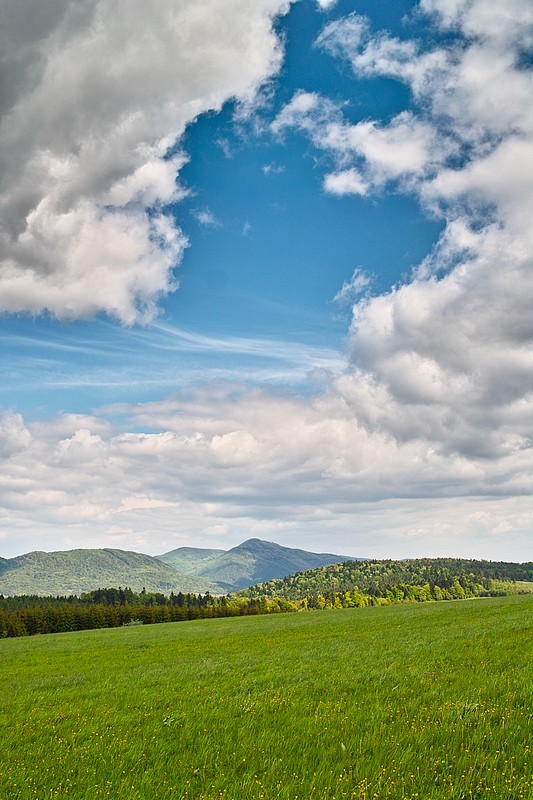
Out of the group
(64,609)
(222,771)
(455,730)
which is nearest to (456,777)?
(455,730)

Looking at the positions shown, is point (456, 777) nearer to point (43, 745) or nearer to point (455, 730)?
point (455, 730)

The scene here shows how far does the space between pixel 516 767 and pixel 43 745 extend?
31.4ft

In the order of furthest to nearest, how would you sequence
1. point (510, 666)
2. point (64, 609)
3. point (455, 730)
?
1. point (64, 609)
2. point (510, 666)
3. point (455, 730)

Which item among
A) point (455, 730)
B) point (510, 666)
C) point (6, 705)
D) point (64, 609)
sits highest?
point (455, 730)

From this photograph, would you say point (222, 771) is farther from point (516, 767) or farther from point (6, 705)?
point (6, 705)

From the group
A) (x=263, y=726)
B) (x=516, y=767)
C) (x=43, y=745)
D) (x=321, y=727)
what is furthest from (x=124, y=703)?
(x=516, y=767)

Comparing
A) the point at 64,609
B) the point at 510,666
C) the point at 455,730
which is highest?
the point at 455,730

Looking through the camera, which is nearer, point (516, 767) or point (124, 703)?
point (516, 767)

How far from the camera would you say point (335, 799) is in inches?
267

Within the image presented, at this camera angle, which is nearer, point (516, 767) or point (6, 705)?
point (516, 767)

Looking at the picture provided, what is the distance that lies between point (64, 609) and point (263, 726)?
13257cm

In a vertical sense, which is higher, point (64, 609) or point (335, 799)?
point (335, 799)

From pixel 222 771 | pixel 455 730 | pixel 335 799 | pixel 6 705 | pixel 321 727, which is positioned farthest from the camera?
pixel 6 705

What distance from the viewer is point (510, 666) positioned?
14.6 metres
